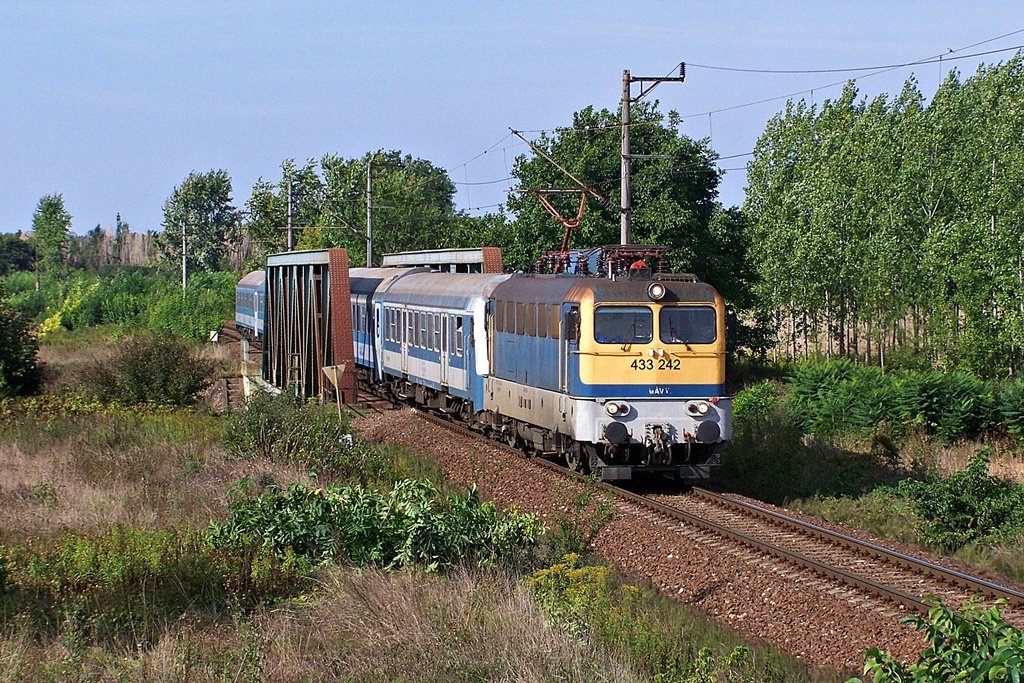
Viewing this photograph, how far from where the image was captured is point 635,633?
8062 millimetres

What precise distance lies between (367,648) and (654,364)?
27.7ft

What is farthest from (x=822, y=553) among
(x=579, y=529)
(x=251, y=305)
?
(x=251, y=305)

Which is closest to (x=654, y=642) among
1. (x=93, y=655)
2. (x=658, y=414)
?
(x=93, y=655)

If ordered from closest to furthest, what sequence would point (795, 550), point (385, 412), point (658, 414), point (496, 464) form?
point (795, 550) → point (658, 414) → point (496, 464) → point (385, 412)

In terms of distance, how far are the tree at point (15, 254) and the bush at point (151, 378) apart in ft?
265

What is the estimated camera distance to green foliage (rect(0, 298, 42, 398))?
27.3 meters

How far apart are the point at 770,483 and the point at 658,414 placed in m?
3.33

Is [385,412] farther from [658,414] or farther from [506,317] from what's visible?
[658,414]

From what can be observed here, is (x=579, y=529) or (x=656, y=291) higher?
(x=656, y=291)

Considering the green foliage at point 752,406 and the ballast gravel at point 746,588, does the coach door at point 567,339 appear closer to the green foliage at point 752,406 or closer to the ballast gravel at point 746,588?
the ballast gravel at point 746,588

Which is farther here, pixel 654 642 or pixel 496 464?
pixel 496 464

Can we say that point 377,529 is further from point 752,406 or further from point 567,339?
point 752,406

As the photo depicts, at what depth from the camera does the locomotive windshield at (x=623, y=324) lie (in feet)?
50.2

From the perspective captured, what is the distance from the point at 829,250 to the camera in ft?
119
